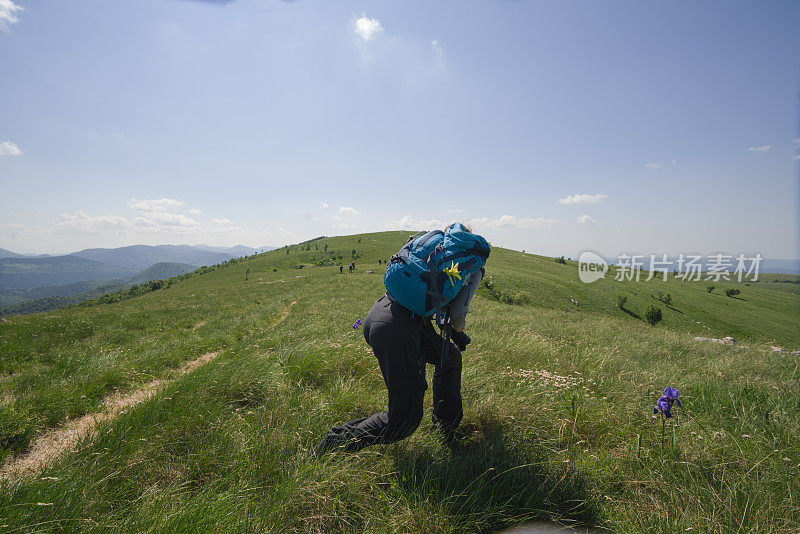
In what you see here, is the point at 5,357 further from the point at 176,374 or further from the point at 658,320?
the point at 658,320

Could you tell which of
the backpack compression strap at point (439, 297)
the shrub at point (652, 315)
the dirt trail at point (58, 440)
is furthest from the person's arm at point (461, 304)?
the shrub at point (652, 315)

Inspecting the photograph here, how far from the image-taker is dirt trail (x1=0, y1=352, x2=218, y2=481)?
8.85 ft

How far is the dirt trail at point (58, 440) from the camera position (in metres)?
2.70

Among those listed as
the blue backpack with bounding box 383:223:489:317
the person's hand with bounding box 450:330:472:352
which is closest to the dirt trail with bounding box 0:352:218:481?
the blue backpack with bounding box 383:223:489:317

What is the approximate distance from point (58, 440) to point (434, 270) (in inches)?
195

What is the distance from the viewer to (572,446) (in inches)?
112

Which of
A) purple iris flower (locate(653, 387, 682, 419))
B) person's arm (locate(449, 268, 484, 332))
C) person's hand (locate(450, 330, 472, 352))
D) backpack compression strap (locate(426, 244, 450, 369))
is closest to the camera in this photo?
purple iris flower (locate(653, 387, 682, 419))

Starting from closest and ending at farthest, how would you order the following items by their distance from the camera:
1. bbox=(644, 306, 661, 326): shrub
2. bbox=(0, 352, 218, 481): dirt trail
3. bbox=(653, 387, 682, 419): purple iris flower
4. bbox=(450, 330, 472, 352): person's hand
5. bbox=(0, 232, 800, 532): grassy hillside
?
bbox=(0, 232, 800, 532): grassy hillside → bbox=(653, 387, 682, 419): purple iris flower → bbox=(0, 352, 218, 481): dirt trail → bbox=(450, 330, 472, 352): person's hand → bbox=(644, 306, 661, 326): shrub

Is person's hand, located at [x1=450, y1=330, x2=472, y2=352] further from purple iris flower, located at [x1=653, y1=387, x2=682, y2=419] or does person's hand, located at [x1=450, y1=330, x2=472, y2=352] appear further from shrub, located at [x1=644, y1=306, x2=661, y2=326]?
shrub, located at [x1=644, y1=306, x2=661, y2=326]

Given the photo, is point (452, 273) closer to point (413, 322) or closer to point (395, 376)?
point (413, 322)

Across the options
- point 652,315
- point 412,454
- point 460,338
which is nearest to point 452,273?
point 460,338

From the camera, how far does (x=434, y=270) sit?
2865 millimetres

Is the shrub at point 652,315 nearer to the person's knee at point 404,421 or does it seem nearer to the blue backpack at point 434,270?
the blue backpack at point 434,270

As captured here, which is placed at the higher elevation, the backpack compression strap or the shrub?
the backpack compression strap
